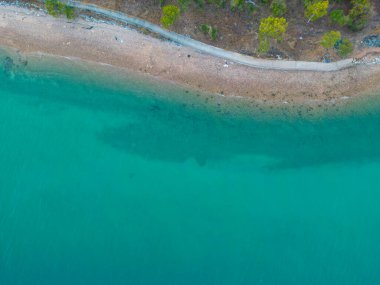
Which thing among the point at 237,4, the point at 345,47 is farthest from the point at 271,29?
the point at 345,47

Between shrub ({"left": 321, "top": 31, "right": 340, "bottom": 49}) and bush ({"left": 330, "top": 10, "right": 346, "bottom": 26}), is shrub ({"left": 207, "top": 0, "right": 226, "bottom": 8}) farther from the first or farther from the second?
bush ({"left": 330, "top": 10, "right": 346, "bottom": 26})

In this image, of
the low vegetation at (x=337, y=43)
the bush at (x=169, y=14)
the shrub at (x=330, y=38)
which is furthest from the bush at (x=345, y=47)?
the bush at (x=169, y=14)

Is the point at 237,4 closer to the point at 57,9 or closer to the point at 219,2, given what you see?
the point at 219,2

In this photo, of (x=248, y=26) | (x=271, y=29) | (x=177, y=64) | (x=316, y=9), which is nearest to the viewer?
(x=271, y=29)

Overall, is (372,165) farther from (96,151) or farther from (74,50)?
(74,50)

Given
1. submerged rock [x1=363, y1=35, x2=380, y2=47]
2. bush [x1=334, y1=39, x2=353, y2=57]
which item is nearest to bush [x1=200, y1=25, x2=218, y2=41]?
bush [x1=334, y1=39, x2=353, y2=57]

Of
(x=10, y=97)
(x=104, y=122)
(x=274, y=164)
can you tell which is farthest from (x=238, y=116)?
(x=10, y=97)

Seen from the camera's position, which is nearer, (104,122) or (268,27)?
(268,27)

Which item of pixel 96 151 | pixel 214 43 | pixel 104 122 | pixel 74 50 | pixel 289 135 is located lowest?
pixel 96 151
